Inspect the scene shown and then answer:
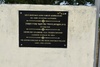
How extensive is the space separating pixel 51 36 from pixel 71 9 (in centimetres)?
56

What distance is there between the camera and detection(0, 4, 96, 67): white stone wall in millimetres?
4398

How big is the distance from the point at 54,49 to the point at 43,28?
1.36 feet

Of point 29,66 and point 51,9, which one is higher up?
point 51,9

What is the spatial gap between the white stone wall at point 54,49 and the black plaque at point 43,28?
2.9 inches

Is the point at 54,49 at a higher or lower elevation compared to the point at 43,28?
lower

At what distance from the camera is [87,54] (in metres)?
4.50


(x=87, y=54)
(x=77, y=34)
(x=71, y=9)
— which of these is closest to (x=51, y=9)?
(x=71, y=9)

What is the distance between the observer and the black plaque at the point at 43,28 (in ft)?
14.3

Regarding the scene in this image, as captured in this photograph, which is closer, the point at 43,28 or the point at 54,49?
the point at 43,28

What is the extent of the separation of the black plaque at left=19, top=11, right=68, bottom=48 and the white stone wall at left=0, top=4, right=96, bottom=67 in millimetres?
73

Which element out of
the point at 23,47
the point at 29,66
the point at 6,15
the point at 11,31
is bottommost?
the point at 29,66

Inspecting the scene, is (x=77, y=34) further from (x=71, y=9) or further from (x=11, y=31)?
(x=11, y=31)

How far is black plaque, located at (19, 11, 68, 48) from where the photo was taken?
4359 millimetres

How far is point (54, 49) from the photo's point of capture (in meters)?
4.48
